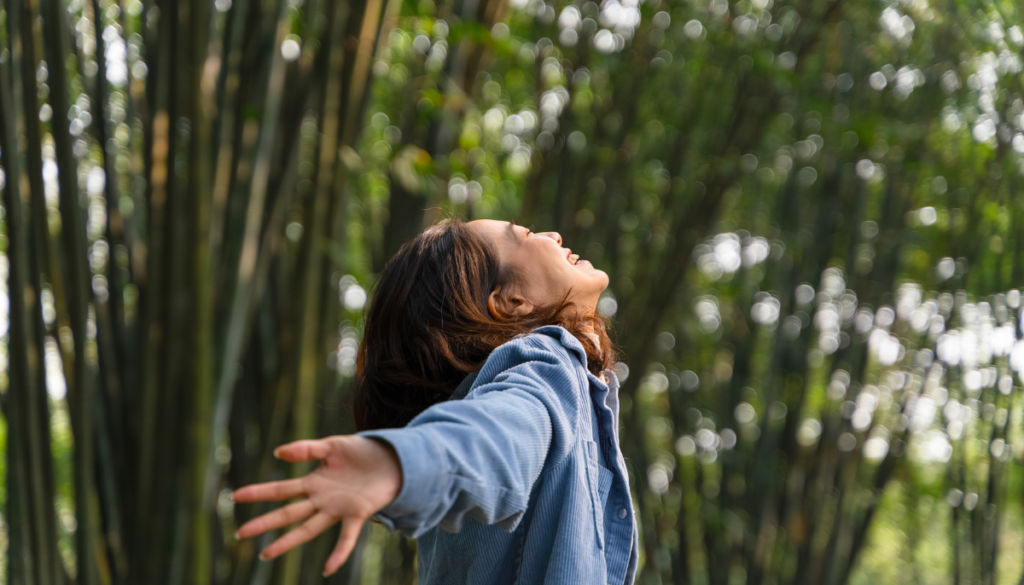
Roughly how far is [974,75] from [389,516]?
2157mm

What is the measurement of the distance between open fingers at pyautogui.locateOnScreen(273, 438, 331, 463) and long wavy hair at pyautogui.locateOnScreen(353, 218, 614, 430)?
28 cm

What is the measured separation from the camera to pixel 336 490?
0.47 meters

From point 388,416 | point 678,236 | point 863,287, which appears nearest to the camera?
point 388,416

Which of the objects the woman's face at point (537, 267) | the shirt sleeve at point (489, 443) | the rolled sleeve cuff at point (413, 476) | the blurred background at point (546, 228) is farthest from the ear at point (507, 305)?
the blurred background at point (546, 228)

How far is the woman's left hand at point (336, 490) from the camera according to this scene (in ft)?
1.52

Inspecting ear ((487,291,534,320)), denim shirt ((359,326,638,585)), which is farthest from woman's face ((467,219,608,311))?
denim shirt ((359,326,638,585))

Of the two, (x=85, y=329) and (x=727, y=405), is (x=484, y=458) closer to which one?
(x=85, y=329)

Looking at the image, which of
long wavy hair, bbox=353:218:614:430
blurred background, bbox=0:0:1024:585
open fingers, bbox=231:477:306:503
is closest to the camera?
open fingers, bbox=231:477:306:503

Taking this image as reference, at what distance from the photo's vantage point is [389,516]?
1.65 ft

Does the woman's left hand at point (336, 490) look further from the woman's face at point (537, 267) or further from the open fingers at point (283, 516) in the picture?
the woman's face at point (537, 267)

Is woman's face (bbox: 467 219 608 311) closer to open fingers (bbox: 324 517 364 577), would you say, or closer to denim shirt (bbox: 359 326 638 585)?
denim shirt (bbox: 359 326 638 585)

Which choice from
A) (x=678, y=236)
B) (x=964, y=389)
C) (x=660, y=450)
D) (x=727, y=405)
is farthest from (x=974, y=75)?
(x=660, y=450)

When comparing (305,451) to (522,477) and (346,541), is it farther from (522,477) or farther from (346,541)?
(522,477)

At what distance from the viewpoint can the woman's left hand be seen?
464 mm
